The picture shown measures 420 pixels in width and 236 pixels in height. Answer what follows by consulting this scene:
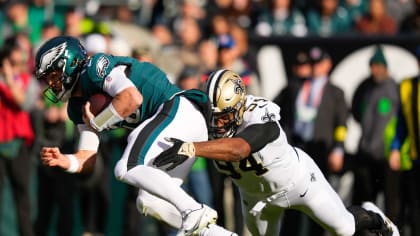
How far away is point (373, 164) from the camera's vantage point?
11.6 m

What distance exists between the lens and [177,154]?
8.03m

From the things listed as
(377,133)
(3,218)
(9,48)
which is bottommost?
(3,218)

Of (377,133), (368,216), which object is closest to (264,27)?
(377,133)

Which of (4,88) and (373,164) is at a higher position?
(4,88)

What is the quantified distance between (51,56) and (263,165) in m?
1.65

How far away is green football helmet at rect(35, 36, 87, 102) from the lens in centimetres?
845

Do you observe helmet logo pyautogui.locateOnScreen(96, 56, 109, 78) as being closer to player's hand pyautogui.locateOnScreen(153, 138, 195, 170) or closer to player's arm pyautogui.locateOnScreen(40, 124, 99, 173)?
player's arm pyautogui.locateOnScreen(40, 124, 99, 173)

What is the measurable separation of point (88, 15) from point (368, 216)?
21.9 ft

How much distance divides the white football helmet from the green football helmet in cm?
90

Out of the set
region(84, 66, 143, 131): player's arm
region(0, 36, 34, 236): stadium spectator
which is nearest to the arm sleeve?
region(84, 66, 143, 131): player's arm

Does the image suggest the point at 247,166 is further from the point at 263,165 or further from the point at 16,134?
the point at 16,134

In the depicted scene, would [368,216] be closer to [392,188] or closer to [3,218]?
[392,188]

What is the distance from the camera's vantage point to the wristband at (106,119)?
8.35 metres

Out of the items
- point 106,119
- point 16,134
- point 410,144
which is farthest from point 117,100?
point 16,134
